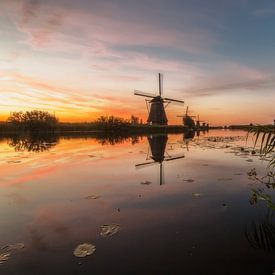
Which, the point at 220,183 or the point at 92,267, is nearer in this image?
the point at 92,267

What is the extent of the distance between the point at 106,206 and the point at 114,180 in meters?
4.00

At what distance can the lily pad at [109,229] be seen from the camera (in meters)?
6.19

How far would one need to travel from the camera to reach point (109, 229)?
6434 millimetres

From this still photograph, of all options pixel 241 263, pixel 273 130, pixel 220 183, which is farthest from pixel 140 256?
pixel 220 183

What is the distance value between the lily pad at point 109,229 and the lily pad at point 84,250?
0.62 meters

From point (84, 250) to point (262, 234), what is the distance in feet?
12.4

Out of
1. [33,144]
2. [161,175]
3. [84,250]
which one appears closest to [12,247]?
[84,250]

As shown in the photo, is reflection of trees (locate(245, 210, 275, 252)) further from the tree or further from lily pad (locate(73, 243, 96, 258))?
the tree

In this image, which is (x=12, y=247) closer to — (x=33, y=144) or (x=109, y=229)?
(x=109, y=229)

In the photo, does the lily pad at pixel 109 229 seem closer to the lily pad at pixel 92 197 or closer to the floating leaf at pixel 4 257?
the floating leaf at pixel 4 257

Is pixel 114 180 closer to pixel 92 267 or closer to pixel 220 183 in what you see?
pixel 220 183

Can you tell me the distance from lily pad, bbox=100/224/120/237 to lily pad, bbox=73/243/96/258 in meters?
0.62

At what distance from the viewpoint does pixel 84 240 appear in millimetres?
5848

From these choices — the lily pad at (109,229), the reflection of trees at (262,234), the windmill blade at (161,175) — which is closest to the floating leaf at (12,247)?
the lily pad at (109,229)
